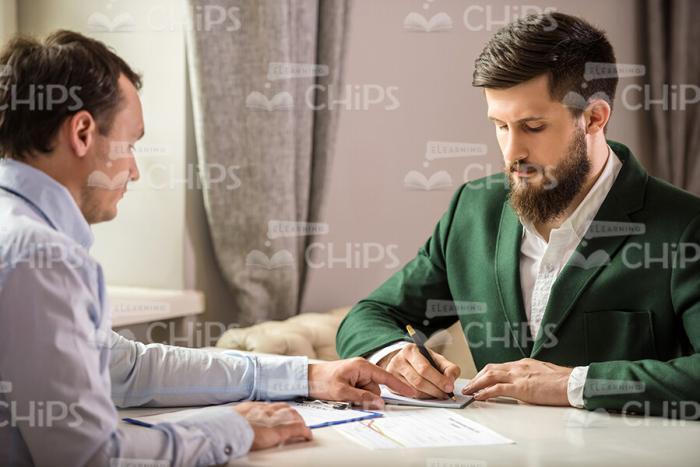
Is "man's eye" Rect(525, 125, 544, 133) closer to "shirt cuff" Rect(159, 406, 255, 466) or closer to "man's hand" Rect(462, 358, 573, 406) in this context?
"man's hand" Rect(462, 358, 573, 406)

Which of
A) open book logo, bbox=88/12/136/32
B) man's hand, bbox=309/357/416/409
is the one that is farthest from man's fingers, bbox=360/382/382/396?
open book logo, bbox=88/12/136/32

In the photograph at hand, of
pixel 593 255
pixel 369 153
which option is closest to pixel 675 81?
pixel 369 153

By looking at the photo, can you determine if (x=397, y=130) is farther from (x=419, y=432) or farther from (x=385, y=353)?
(x=419, y=432)

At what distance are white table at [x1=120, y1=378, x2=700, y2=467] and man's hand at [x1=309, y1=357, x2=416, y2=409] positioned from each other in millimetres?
195

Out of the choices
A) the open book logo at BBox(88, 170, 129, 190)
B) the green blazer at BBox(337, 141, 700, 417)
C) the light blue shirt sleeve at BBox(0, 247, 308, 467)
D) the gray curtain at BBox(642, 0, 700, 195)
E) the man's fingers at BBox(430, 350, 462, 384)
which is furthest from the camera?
the gray curtain at BBox(642, 0, 700, 195)

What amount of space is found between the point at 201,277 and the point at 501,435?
189 cm

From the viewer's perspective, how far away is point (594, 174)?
2.07 m

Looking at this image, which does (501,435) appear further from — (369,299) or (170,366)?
(369,299)

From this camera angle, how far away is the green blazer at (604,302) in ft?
5.55

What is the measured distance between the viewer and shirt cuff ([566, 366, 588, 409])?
170 cm

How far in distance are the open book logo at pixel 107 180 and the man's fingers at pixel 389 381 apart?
2.12 feet

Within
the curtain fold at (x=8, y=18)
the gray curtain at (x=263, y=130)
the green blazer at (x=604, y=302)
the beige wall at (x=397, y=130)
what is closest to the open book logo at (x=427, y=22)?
the beige wall at (x=397, y=130)

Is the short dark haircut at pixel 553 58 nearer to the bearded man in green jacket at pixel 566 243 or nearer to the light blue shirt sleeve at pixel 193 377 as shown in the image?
the bearded man in green jacket at pixel 566 243

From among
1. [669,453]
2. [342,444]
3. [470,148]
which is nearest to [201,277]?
[470,148]
